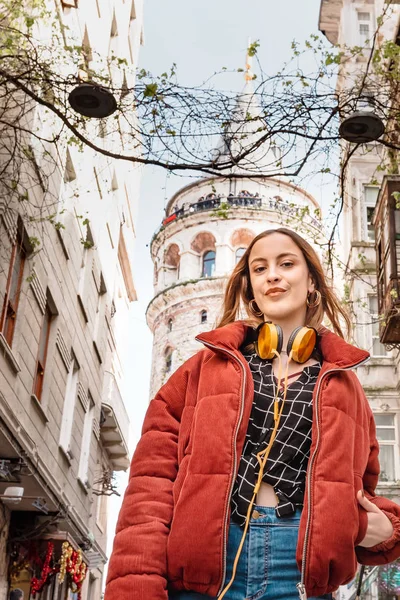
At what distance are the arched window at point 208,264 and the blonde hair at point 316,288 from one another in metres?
49.2

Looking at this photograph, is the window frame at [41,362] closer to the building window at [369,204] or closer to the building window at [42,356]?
the building window at [42,356]

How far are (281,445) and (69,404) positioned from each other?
51.8ft

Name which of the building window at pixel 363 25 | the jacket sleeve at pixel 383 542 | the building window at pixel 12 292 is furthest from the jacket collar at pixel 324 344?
the building window at pixel 363 25

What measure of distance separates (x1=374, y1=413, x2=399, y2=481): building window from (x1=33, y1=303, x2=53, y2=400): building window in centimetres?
1206

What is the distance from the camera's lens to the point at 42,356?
15.5 meters

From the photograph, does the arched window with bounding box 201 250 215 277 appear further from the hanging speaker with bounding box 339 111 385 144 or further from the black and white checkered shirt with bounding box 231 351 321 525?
Result: the black and white checkered shirt with bounding box 231 351 321 525

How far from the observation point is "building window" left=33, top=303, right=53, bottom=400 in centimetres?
1512

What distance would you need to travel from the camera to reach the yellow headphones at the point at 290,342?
3145 mm

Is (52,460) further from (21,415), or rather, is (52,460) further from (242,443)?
(242,443)

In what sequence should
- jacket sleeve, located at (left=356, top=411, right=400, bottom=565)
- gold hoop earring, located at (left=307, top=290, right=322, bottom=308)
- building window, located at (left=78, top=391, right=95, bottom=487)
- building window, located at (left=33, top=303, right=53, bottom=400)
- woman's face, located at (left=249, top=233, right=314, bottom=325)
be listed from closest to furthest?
jacket sleeve, located at (left=356, top=411, right=400, bottom=565), woman's face, located at (left=249, top=233, right=314, bottom=325), gold hoop earring, located at (left=307, top=290, right=322, bottom=308), building window, located at (left=33, top=303, right=53, bottom=400), building window, located at (left=78, top=391, right=95, bottom=487)

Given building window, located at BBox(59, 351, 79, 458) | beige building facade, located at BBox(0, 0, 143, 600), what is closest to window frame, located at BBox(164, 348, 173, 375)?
beige building facade, located at BBox(0, 0, 143, 600)

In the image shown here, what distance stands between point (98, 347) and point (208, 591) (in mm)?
19403

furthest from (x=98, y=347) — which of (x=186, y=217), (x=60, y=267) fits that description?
(x=186, y=217)

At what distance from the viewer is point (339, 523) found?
2.65 meters
